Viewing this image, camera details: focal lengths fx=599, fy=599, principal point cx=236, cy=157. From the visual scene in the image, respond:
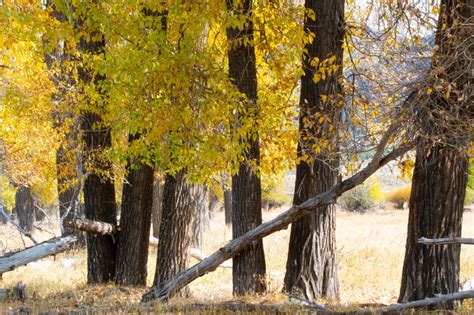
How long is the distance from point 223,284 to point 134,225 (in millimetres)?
2373

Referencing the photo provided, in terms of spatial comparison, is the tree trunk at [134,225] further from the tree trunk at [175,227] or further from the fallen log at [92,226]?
the tree trunk at [175,227]

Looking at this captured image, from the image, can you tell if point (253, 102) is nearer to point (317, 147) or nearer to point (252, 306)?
point (317, 147)

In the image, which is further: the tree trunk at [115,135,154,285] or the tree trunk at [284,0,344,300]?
the tree trunk at [115,135,154,285]

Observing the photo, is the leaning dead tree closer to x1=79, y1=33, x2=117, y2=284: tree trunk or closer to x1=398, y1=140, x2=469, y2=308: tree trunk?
x1=79, y1=33, x2=117, y2=284: tree trunk

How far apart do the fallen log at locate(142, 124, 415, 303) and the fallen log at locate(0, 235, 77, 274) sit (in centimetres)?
237

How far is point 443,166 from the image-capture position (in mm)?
7801

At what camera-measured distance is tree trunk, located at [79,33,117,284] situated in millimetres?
11234

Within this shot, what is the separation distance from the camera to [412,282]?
8.14 metres

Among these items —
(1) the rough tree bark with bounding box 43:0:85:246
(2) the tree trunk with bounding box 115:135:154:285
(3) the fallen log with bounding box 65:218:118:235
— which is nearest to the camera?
(3) the fallen log with bounding box 65:218:118:235

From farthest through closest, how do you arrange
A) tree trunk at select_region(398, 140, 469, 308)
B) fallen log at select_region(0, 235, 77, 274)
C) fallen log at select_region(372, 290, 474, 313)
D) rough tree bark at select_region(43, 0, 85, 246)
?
rough tree bark at select_region(43, 0, 85, 246)
fallen log at select_region(0, 235, 77, 274)
tree trunk at select_region(398, 140, 469, 308)
fallen log at select_region(372, 290, 474, 313)

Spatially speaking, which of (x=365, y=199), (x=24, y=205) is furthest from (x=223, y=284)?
(x=365, y=199)

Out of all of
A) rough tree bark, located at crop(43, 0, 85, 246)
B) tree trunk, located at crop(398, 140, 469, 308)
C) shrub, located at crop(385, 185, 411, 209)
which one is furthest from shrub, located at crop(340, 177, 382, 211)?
tree trunk, located at crop(398, 140, 469, 308)

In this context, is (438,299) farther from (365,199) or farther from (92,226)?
(365,199)

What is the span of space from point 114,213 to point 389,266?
19.9ft
